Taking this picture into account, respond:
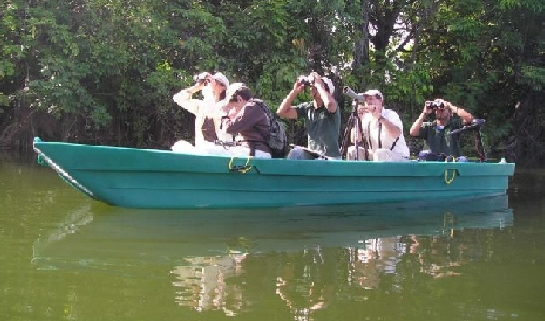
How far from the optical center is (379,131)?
7.24 meters

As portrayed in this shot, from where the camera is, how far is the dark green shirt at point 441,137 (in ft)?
27.1

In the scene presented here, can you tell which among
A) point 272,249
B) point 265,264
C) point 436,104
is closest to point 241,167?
point 272,249

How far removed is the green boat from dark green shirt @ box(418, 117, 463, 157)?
728mm

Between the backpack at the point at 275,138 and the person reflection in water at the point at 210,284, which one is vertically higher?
the backpack at the point at 275,138

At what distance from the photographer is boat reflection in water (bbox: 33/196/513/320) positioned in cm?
362

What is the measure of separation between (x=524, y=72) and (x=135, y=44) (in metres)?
7.67

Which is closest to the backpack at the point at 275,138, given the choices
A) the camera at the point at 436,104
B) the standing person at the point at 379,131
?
the standing person at the point at 379,131

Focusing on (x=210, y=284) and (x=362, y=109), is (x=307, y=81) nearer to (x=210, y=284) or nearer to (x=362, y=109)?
(x=362, y=109)

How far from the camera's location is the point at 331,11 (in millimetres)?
13367

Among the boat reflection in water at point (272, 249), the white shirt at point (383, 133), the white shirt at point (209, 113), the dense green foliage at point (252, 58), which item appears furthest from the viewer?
the dense green foliage at point (252, 58)

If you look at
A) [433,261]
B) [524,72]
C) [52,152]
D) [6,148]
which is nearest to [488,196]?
[433,261]

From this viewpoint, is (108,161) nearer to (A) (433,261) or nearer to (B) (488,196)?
(A) (433,261)

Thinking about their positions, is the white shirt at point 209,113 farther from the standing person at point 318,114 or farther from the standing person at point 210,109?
the standing person at point 318,114

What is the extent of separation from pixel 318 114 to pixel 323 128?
148 millimetres
